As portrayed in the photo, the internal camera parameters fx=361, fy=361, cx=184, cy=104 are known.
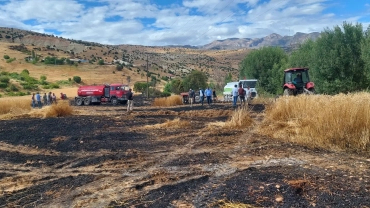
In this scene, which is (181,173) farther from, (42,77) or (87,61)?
(87,61)

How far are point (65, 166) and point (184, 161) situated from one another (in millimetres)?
2731

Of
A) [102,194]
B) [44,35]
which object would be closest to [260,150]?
[102,194]

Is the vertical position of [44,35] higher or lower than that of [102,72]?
higher

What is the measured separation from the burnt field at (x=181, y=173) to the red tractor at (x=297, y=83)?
9.65m

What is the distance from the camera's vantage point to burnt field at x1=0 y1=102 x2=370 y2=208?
211 inches

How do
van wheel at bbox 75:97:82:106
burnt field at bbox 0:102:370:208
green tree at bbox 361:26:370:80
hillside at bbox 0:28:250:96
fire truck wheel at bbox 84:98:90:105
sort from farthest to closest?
hillside at bbox 0:28:250:96, van wheel at bbox 75:97:82:106, fire truck wheel at bbox 84:98:90:105, green tree at bbox 361:26:370:80, burnt field at bbox 0:102:370:208

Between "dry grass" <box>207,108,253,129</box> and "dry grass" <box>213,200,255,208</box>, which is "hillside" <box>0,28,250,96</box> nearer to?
"dry grass" <box>207,108,253,129</box>

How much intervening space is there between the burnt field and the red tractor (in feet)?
31.7

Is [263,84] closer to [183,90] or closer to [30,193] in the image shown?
[183,90]

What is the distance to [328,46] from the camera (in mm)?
26531

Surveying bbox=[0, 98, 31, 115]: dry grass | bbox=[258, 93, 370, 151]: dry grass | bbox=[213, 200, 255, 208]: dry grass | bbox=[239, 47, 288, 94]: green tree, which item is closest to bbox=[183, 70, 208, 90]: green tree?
bbox=[239, 47, 288, 94]: green tree

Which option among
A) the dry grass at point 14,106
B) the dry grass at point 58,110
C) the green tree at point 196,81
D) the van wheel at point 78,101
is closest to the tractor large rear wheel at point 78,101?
the van wheel at point 78,101

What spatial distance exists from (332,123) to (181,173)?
12.7ft

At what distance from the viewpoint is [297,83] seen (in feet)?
68.1
